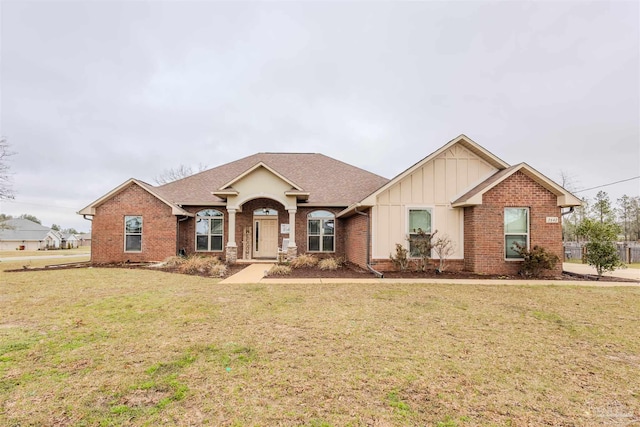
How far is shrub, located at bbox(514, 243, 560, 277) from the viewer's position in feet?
34.2

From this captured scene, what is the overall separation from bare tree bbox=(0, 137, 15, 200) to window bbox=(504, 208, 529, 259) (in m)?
31.4

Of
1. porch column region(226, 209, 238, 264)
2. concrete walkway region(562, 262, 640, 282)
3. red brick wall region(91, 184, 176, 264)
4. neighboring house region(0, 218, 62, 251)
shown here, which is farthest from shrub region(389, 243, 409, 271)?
neighboring house region(0, 218, 62, 251)

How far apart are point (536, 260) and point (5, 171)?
3257 centimetres

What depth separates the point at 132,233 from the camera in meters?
15.3

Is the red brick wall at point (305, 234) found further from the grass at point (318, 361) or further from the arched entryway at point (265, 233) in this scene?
the grass at point (318, 361)

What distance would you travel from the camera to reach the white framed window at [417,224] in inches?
455

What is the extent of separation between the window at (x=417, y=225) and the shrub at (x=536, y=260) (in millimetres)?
3319

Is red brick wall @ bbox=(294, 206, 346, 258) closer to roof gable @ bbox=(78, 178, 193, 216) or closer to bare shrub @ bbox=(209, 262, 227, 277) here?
bare shrub @ bbox=(209, 262, 227, 277)

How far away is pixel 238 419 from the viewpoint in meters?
2.49

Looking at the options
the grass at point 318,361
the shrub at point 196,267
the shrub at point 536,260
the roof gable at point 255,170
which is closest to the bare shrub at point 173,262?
the shrub at point 196,267

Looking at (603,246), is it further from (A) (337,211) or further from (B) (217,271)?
(B) (217,271)

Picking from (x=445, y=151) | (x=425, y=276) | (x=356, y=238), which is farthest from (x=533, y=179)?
(x=356, y=238)

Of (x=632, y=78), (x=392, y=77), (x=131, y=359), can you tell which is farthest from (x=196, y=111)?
(x=632, y=78)

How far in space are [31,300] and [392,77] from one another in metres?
21.1
